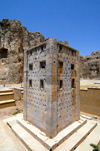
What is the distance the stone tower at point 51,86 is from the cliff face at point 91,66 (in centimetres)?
3446

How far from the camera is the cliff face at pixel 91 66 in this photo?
39.8m

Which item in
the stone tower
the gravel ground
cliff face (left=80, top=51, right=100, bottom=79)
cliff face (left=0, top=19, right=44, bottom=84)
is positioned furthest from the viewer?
cliff face (left=80, top=51, right=100, bottom=79)

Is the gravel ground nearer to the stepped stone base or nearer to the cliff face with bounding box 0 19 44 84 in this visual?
the stepped stone base

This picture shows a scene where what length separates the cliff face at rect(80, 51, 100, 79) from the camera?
39.8 metres

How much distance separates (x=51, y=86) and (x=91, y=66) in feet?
131

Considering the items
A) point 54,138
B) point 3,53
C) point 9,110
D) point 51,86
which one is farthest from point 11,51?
point 54,138

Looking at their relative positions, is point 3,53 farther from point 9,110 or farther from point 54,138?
point 54,138

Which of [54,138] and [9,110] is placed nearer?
[54,138]

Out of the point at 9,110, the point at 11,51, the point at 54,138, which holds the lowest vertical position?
the point at 9,110

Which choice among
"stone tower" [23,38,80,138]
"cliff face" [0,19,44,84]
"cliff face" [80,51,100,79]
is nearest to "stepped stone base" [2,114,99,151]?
"stone tower" [23,38,80,138]

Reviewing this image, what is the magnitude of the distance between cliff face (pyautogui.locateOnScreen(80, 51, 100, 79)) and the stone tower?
34461 millimetres

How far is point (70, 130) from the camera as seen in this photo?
7.62m

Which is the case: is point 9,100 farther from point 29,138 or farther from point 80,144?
point 80,144

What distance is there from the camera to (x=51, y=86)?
6.57 m
